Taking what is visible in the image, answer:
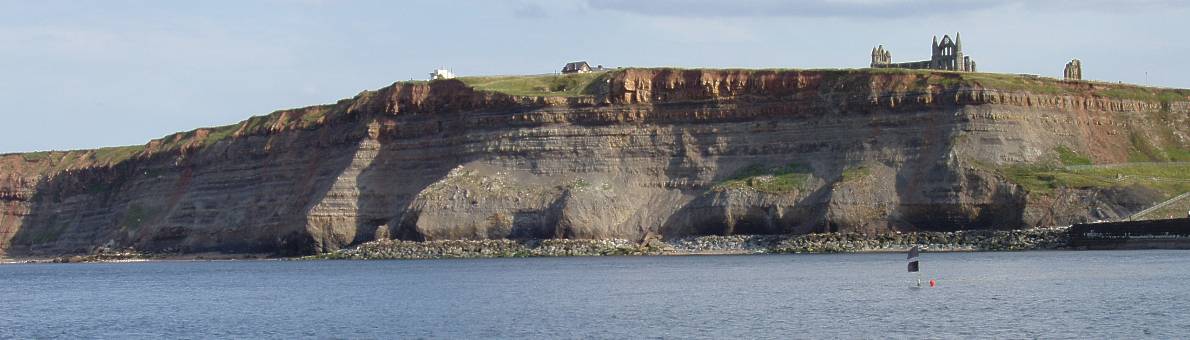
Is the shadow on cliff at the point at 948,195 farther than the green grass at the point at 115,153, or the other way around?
the green grass at the point at 115,153

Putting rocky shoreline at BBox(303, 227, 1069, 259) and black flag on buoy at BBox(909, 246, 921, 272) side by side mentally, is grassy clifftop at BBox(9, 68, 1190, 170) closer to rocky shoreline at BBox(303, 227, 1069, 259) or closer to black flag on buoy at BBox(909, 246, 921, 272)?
rocky shoreline at BBox(303, 227, 1069, 259)

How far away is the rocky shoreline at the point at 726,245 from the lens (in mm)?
84688

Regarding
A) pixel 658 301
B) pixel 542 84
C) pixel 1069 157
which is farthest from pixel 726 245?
pixel 658 301

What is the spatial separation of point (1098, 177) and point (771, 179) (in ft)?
59.2

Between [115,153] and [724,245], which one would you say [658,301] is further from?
[115,153]

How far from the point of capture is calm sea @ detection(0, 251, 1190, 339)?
44.9 metres

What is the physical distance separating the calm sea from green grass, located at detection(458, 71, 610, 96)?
25.4 m

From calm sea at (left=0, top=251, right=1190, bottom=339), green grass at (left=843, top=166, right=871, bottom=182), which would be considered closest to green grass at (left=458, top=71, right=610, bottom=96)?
green grass at (left=843, top=166, right=871, bottom=182)

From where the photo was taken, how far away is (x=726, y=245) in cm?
9256

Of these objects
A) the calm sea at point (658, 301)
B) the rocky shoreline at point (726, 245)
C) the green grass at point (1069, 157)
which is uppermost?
the green grass at point (1069, 157)

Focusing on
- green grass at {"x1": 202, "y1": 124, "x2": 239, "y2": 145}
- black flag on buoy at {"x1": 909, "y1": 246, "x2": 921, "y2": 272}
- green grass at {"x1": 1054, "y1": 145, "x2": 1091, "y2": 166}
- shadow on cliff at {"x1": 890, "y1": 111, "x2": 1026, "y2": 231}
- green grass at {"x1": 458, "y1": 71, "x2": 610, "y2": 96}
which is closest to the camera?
black flag on buoy at {"x1": 909, "y1": 246, "x2": 921, "y2": 272}

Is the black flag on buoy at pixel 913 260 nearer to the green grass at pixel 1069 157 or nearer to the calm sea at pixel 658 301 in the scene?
the calm sea at pixel 658 301

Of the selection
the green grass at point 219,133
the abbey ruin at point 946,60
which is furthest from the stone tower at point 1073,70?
the green grass at point 219,133

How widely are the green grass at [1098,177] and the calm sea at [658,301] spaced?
911 centimetres
